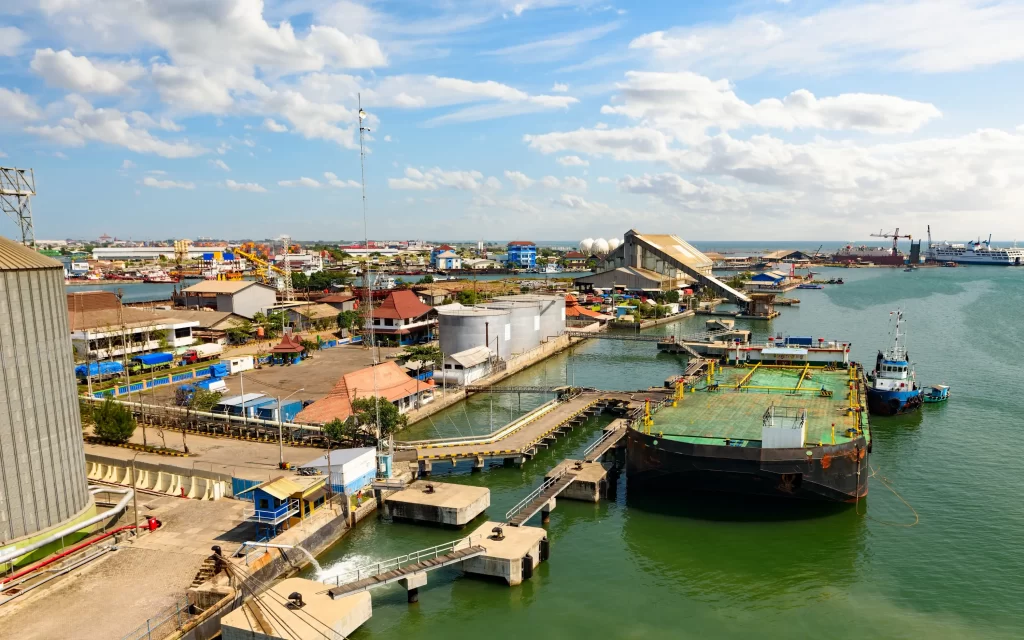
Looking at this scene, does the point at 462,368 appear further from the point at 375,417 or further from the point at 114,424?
the point at 114,424

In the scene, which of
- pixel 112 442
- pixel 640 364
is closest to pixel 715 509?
pixel 112 442

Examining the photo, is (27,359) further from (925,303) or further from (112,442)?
(925,303)

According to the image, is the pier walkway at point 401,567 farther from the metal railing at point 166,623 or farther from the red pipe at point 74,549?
the red pipe at point 74,549

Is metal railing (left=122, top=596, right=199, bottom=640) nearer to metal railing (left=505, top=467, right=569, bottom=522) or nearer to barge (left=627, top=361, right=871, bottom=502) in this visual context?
metal railing (left=505, top=467, right=569, bottom=522)

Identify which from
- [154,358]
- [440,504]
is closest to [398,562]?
[440,504]

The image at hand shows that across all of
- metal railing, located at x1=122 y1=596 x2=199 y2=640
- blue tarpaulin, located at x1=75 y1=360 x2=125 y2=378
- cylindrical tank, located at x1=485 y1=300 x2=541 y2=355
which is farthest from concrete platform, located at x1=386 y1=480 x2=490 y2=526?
blue tarpaulin, located at x1=75 y1=360 x2=125 y2=378

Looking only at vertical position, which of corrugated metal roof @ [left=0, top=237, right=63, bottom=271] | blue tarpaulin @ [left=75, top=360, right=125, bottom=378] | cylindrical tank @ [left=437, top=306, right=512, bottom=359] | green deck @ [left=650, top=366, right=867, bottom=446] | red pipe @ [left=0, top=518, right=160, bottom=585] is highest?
corrugated metal roof @ [left=0, top=237, right=63, bottom=271]
